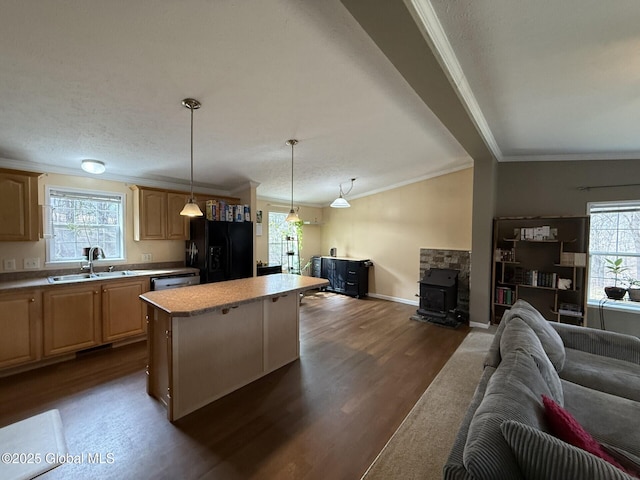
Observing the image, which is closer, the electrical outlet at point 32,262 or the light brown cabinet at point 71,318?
the light brown cabinet at point 71,318

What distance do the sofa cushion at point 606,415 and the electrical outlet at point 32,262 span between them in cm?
511

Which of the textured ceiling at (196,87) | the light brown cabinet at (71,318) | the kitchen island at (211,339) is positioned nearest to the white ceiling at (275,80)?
the textured ceiling at (196,87)

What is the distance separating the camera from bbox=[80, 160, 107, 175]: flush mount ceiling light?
324 cm

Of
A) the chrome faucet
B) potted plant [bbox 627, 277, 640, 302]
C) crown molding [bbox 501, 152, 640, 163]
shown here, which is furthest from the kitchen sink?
potted plant [bbox 627, 277, 640, 302]

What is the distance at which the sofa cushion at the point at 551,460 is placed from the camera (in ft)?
2.72

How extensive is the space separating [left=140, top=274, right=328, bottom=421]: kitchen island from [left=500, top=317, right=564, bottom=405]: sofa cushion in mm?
1756

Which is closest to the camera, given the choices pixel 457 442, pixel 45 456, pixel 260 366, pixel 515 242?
pixel 457 442

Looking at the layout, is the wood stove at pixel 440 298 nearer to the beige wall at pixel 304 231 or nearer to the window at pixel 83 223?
the beige wall at pixel 304 231

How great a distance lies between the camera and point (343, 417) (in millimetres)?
2199

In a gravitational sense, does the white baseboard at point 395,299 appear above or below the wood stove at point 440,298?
below

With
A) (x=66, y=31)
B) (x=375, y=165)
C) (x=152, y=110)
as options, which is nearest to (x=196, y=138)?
(x=152, y=110)

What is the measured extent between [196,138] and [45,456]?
108 inches

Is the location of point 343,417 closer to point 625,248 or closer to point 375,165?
point 375,165

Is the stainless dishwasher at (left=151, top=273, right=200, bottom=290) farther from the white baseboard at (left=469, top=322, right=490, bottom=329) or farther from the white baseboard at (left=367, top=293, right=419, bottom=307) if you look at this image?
the white baseboard at (left=469, top=322, right=490, bottom=329)
